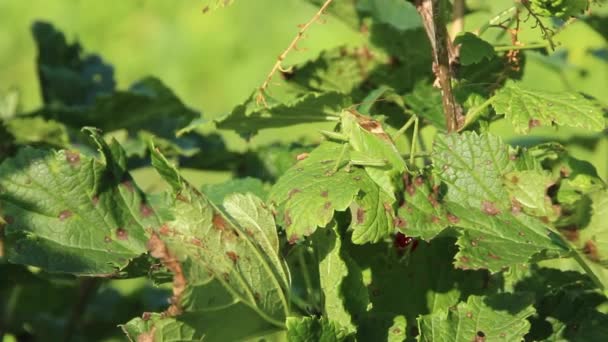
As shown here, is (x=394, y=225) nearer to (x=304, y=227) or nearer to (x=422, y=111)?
(x=304, y=227)

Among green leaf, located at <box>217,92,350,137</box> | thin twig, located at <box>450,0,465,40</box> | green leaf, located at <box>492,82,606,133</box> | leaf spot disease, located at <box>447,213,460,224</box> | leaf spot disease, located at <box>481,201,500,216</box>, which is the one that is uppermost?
thin twig, located at <box>450,0,465,40</box>

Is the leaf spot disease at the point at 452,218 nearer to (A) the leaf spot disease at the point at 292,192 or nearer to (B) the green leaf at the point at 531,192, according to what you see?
(B) the green leaf at the point at 531,192

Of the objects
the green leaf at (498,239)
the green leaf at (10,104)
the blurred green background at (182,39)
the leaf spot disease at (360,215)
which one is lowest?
the blurred green background at (182,39)

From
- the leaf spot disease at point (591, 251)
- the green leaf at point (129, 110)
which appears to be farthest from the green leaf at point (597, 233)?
the green leaf at point (129, 110)

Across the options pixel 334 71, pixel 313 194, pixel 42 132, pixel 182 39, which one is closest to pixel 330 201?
pixel 313 194

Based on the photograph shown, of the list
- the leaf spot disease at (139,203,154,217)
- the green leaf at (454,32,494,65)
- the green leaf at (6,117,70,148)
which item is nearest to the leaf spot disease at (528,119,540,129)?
the green leaf at (454,32,494,65)

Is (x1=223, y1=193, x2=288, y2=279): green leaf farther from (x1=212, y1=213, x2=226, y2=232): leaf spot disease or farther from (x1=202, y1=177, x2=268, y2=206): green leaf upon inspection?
(x1=202, y1=177, x2=268, y2=206): green leaf

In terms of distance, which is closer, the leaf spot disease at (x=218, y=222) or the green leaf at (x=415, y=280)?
the leaf spot disease at (x=218, y=222)
